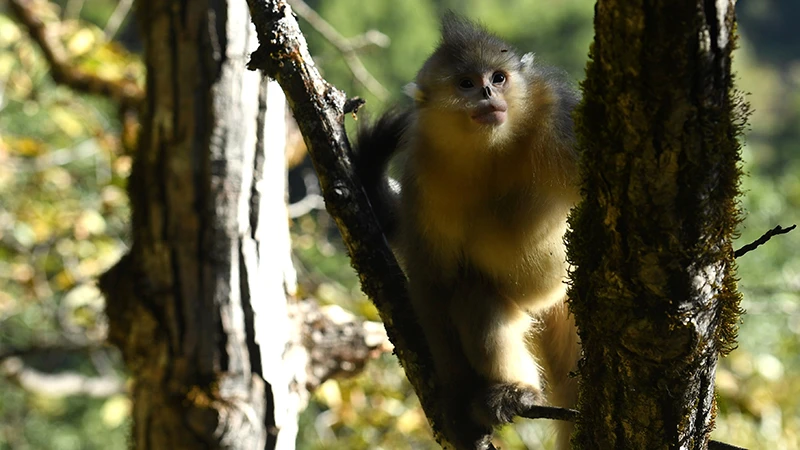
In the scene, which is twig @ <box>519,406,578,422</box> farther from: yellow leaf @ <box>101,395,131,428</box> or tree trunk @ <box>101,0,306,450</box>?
yellow leaf @ <box>101,395,131,428</box>

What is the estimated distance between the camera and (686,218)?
1399 mm

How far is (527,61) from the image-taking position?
286 cm

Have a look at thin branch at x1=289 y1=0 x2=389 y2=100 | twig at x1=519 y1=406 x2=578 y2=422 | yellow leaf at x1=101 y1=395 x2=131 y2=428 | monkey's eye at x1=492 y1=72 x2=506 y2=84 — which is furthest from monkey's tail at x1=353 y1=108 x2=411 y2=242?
yellow leaf at x1=101 y1=395 x2=131 y2=428

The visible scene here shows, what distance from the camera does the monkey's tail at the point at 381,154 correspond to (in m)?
2.79

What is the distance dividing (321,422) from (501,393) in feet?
8.89

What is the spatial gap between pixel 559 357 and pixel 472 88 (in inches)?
44.5

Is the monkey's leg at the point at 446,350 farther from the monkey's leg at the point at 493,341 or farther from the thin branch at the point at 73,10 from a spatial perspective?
the thin branch at the point at 73,10

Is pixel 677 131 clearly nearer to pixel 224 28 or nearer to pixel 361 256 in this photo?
pixel 361 256

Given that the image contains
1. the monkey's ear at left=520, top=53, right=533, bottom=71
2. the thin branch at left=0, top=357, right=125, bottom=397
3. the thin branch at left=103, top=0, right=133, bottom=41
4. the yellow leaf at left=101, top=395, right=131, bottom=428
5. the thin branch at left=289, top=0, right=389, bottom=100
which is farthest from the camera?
the yellow leaf at left=101, top=395, right=131, bottom=428

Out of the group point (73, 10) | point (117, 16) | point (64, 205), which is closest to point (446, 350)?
point (117, 16)

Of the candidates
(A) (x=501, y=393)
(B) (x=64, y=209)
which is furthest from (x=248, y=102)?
(B) (x=64, y=209)

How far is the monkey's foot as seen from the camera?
2.62 m

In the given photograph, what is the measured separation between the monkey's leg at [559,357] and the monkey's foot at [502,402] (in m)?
0.41

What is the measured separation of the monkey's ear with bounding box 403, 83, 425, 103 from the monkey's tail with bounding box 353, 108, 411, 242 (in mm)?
69
